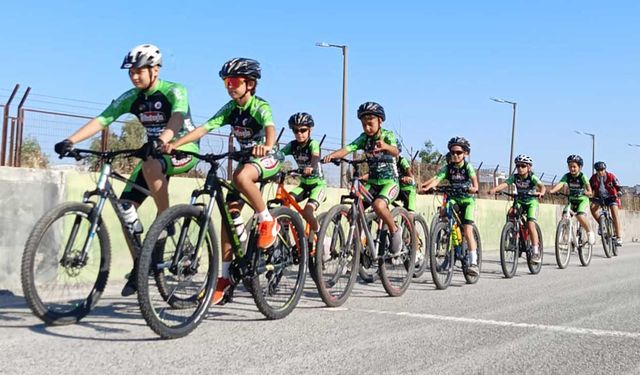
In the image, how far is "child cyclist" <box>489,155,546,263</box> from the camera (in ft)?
35.7

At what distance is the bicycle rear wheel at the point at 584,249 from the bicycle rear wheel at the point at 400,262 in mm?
5925

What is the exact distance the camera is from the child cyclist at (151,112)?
5.44 m

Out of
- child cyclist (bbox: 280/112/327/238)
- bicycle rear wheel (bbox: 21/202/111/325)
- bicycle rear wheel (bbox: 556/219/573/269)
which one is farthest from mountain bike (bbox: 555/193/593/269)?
bicycle rear wheel (bbox: 21/202/111/325)

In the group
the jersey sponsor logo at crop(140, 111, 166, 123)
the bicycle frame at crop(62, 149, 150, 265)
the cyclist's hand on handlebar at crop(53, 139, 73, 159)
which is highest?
the jersey sponsor logo at crop(140, 111, 166, 123)

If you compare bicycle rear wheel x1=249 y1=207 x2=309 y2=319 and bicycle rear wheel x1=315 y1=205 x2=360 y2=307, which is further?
bicycle rear wheel x1=315 y1=205 x2=360 y2=307

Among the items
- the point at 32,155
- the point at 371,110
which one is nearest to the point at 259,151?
the point at 371,110

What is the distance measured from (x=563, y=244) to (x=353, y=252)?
6784 millimetres

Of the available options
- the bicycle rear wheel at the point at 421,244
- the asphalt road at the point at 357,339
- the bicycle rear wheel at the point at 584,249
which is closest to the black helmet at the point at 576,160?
the bicycle rear wheel at the point at 584,249

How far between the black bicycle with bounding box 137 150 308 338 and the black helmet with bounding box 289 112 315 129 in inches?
85.2

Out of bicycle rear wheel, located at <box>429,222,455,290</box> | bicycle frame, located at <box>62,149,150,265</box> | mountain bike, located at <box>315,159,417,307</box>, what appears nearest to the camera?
bicycle frame, located at <box>62,149,150,265</box>

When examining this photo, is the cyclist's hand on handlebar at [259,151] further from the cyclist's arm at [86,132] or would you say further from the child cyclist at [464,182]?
the child cyclist at [464,182]

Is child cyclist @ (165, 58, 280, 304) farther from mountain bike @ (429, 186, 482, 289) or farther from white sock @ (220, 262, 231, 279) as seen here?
mountain bike @ (429, 186, 482, 289)

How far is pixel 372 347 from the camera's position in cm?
465

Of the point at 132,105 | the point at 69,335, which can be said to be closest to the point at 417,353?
the point at 69,335
